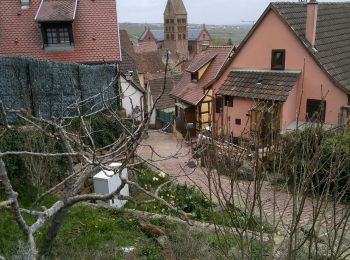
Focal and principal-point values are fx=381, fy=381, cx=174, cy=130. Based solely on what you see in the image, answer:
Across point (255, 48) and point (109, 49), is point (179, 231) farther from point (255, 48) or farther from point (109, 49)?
point (255, 48)

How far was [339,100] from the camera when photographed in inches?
612

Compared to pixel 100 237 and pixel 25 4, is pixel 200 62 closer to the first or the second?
pixel 25 4

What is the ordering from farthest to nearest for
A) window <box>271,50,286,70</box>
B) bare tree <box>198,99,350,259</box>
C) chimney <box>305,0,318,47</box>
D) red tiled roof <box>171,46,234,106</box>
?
red tiled roof <box>171,46,234,106</box> → window <box>271,50,286,70</box> → chimney <box>305,0,318,47</box> → bare tree <box>198,99,350,259</box>

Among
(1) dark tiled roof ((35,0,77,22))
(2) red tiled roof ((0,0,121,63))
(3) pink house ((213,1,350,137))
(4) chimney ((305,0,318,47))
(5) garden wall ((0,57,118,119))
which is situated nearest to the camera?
(5) garden wall ((0,57,118,119))

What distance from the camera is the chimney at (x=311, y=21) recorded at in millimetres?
16062

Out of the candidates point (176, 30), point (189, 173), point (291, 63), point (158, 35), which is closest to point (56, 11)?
point (291, 63)

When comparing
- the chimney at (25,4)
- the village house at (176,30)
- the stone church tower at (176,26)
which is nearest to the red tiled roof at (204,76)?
the chimney at (25,4)

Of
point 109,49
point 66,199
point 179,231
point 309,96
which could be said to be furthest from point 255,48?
point 66,199

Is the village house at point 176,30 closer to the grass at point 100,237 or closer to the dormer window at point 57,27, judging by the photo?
the dormer window at point 57,27

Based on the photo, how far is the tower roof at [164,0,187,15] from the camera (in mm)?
78269

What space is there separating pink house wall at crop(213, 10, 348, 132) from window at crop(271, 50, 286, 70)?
177 millimetres

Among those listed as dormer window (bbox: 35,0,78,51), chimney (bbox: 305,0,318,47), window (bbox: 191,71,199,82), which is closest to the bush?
chimney (bbox: 305,0,318,47)

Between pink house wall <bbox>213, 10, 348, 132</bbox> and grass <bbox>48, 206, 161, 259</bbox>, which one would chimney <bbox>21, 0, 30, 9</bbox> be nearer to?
pink house wall <bbox>213, 10, 348, 132</bbox>

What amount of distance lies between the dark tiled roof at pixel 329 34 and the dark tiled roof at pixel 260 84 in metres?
1.49
